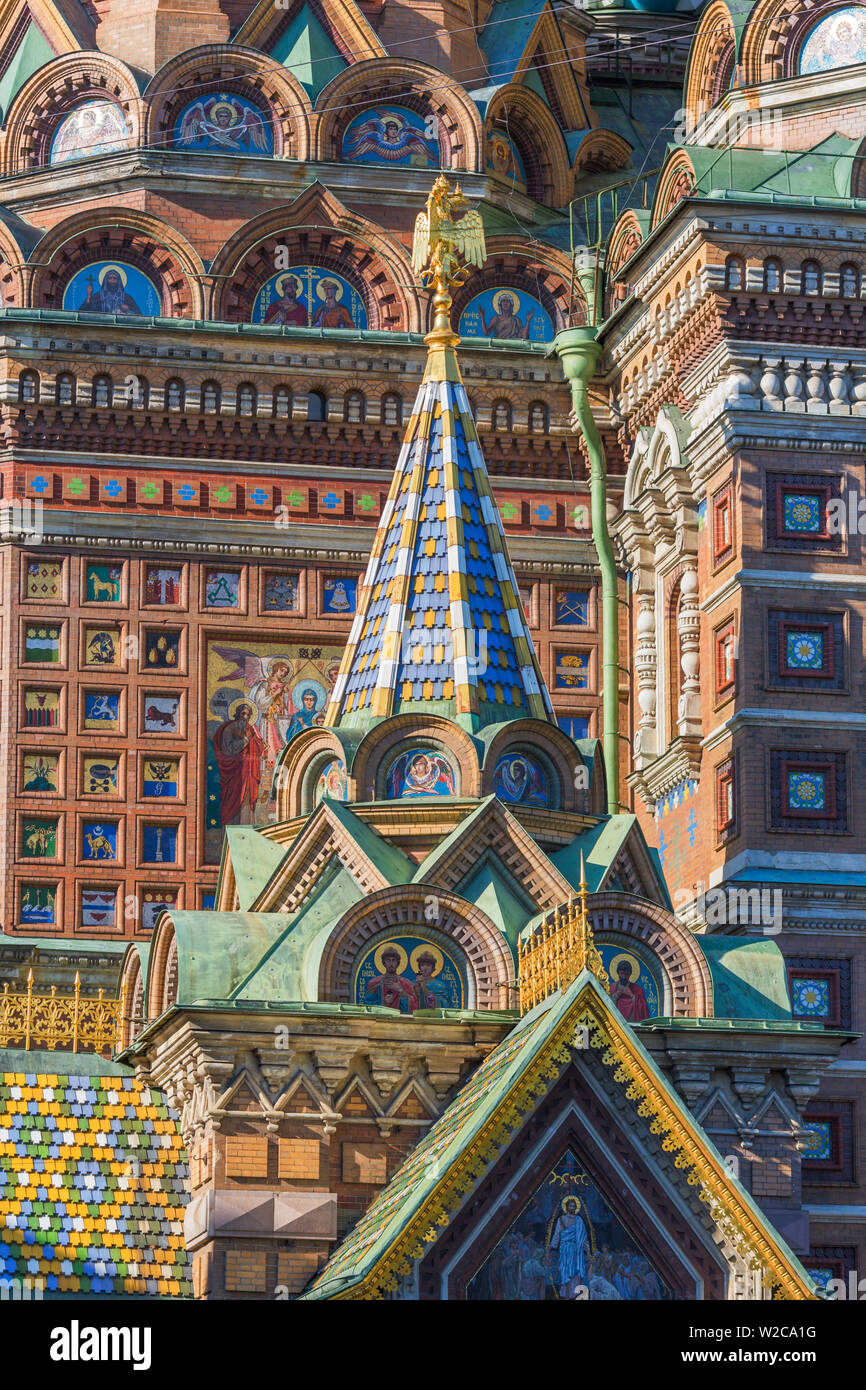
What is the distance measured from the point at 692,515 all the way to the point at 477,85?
6.50 metres

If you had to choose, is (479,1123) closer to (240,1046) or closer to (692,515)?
(240,1046)

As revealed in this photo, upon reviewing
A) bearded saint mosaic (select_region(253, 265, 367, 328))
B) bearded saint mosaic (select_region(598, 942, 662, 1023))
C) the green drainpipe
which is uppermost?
bearded saint mosaic (select_region(253, 265, 367, 328))

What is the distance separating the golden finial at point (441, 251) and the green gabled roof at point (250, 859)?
185 inches

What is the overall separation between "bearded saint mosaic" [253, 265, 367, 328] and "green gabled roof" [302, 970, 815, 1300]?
1248cm

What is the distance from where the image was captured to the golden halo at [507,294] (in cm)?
4133

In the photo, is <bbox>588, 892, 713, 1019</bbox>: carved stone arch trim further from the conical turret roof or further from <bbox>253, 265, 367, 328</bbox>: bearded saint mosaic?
<bbox>253, 265, 367, 328</bbox>: bearded saint mosaic

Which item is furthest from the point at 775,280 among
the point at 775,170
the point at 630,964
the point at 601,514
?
the point at 630,964

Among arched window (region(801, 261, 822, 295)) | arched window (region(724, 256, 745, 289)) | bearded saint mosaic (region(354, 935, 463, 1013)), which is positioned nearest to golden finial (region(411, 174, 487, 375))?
arched window (region(724, 256, 745, 289))

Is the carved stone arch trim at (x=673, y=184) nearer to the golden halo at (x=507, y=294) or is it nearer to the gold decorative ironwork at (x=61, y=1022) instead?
the golden halo at (x=507, y=294)

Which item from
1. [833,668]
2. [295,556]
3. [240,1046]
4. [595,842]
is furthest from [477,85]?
[240,1046]

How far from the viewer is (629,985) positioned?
103 feet

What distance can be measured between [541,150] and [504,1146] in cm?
1661

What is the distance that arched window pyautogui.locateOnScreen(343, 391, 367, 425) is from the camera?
4012 centimetres

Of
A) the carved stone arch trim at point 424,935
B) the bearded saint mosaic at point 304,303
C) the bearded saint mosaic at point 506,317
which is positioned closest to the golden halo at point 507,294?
the bearded saint mosaic at point 506,317
